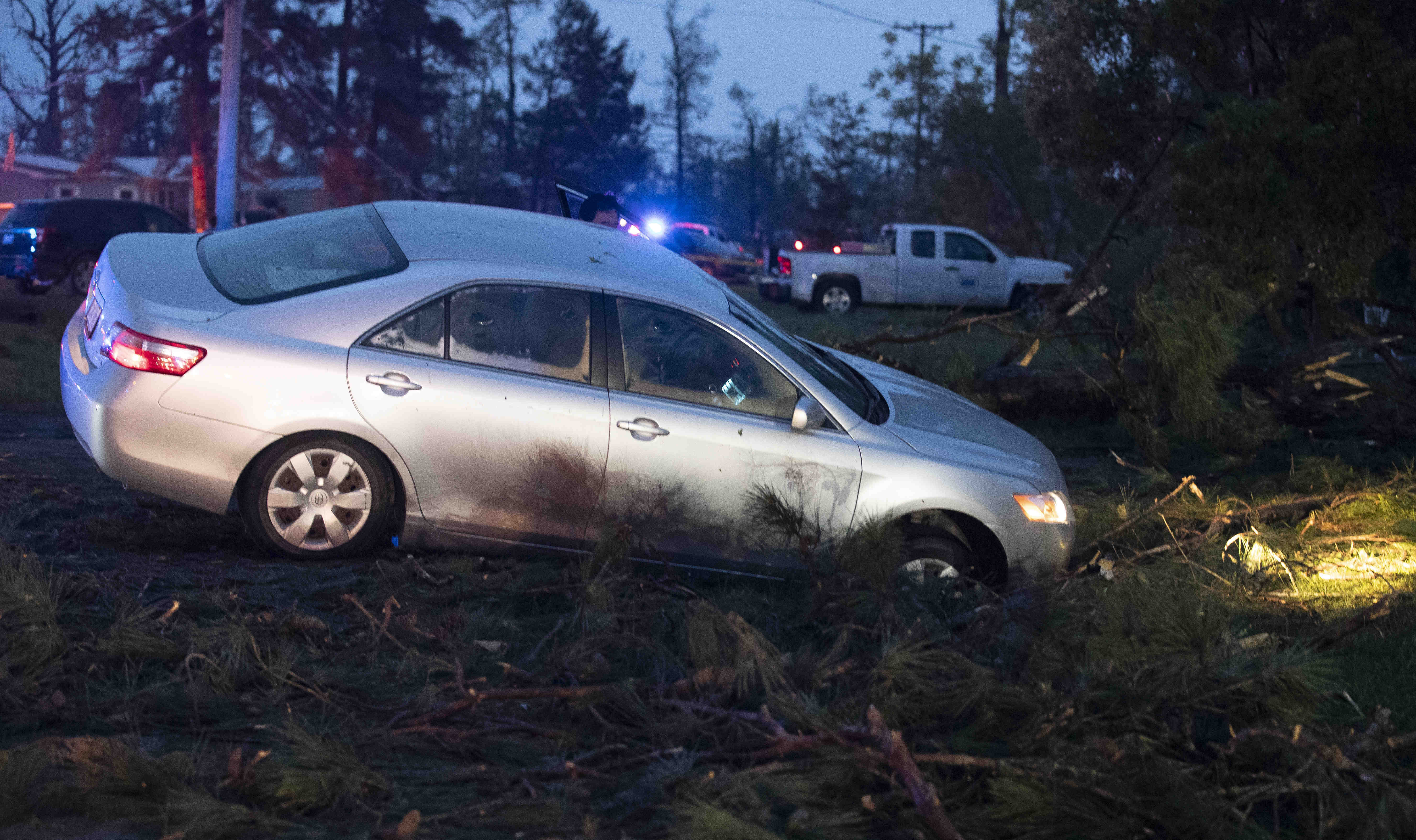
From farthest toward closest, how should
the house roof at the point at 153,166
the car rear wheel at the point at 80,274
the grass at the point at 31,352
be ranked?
the house roof at the point at 153,166 < the car rear wheel at the point at 80,274 < the grass at the point at 31,352

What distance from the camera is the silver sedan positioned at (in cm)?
465

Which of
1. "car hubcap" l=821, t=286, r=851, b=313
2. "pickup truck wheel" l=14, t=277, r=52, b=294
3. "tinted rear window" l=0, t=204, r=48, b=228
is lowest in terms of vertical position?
"car hubcap" l=821, t=286, r=851, b=313

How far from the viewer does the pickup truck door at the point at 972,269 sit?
67.6 feet

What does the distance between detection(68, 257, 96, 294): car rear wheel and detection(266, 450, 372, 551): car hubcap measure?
596 inches

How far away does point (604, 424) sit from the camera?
15.5ft

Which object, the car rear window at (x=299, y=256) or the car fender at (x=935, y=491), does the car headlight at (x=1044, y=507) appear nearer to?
the car fender at (x=935, y=491)

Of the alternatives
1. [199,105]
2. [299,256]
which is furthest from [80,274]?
[299,256]

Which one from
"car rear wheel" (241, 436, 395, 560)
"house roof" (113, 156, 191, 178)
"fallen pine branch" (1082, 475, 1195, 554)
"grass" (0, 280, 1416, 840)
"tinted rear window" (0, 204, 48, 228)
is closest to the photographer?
"grass" (0, 280, 1416, 840)

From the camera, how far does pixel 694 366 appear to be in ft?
16.1

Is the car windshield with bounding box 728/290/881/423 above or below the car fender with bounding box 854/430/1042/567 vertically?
above

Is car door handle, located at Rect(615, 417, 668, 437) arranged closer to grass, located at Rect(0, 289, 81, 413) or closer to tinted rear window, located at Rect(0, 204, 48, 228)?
grass, located at Rect(0, 289, 81, 413)

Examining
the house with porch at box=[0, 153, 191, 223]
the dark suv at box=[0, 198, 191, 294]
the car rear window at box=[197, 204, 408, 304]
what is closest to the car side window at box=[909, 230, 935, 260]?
the dark suv at box=[0, 198, 191, 294]

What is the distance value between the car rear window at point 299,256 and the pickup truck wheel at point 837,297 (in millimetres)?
15752

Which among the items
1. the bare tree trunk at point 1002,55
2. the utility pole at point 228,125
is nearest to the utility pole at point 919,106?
the bare tree trunk at point 1002,55
